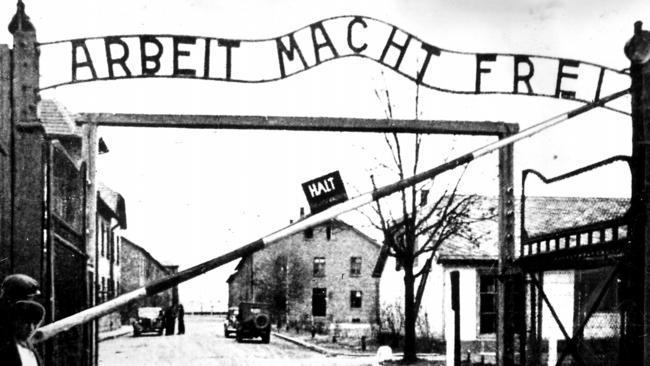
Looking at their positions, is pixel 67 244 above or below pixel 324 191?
below

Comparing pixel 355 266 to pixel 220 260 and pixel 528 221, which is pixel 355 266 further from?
pixel 220 260

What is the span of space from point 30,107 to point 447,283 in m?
23.0

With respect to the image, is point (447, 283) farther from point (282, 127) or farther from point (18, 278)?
point (18, 278)

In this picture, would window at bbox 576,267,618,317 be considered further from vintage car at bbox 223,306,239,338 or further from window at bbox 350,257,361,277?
window at bbox 350,257,361,277

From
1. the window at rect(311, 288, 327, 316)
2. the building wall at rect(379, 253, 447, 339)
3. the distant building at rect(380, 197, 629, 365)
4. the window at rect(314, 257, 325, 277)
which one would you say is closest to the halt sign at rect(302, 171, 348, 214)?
the distant building at rect(380, 197, 629, 365)

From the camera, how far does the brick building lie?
195 feet

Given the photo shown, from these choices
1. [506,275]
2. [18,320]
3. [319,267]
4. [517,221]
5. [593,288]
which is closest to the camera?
[18,320]

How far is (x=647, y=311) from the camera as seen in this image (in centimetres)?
521

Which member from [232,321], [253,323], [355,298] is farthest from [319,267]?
[253,323]

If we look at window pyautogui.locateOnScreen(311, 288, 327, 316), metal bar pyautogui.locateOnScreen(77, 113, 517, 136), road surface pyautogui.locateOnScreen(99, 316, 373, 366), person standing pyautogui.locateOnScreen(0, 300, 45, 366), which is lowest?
window pyautogui.locateOnScreen(311, 288, 327, 316)

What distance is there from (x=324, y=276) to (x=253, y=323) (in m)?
28.9

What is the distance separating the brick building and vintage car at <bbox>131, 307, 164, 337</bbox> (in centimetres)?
1802

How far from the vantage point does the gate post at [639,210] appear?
521cm

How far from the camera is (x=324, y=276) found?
62094 mm
